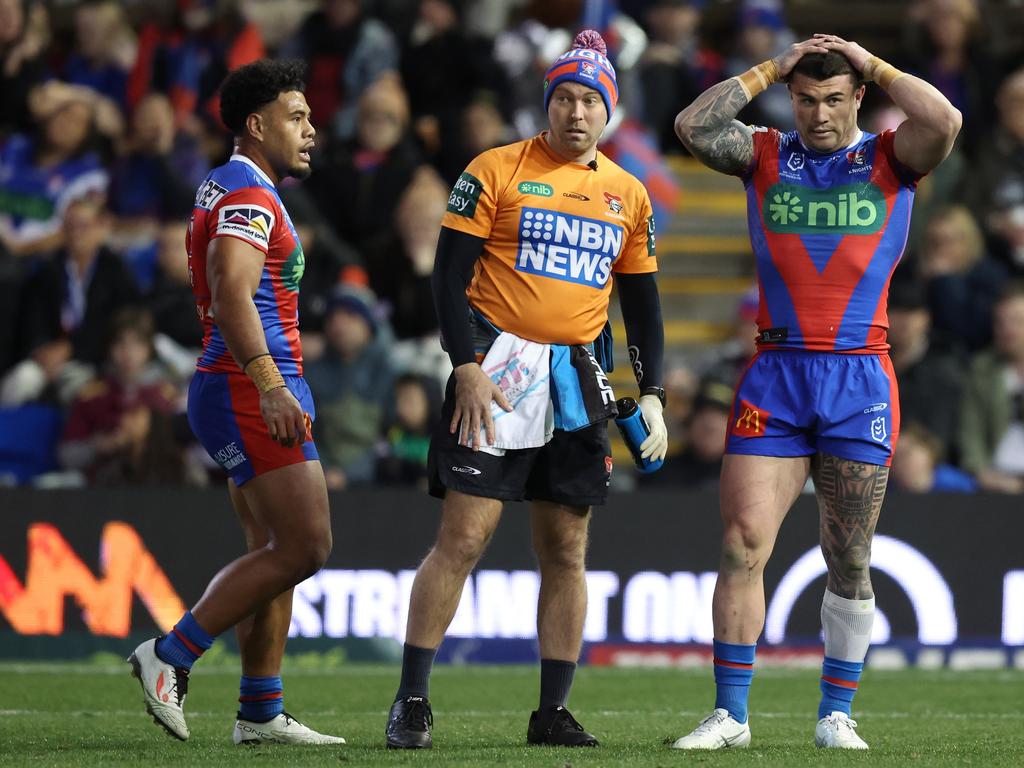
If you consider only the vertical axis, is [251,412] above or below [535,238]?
below

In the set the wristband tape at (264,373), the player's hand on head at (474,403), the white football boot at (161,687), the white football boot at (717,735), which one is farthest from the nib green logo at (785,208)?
the white football boot at (161,687)

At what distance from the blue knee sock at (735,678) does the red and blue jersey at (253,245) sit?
76.1 inches

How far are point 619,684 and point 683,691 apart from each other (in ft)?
1.51

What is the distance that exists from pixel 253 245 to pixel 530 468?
1.31 meters

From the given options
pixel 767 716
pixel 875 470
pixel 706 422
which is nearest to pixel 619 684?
pixel 767 716

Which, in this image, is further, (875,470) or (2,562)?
(2,562)

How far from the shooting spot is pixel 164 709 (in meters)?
6.53

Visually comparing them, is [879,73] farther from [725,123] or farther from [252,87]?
[252,87]

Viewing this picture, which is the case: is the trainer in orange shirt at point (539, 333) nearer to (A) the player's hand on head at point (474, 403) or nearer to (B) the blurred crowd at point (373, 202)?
(A) the player's hand on head at point (474, 403)

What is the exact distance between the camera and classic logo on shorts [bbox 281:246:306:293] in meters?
6.81

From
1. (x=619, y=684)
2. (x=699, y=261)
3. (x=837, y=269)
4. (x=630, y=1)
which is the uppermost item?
(x=630, y=1)

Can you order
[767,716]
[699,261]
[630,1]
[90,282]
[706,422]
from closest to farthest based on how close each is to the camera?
[767,716]
[706,422]
[90,282]
[699,261]
[630,1]

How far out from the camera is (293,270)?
6.85 m

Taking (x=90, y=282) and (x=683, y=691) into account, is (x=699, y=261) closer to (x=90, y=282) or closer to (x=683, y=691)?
(x=90, y=282)
